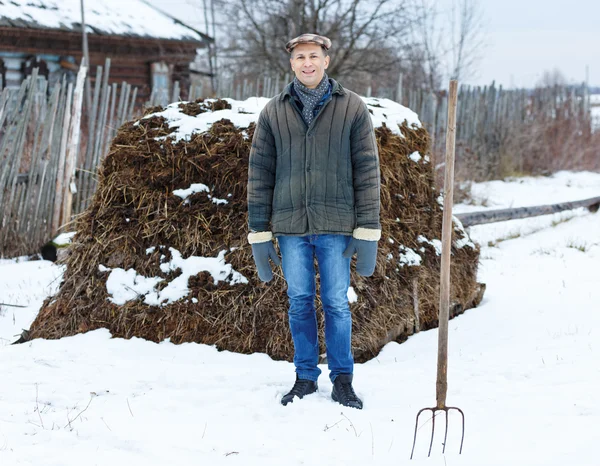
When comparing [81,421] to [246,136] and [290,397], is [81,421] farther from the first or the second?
[246,136]

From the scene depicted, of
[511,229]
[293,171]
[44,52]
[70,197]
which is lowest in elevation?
[511,229]

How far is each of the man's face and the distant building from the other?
11576 millimetres

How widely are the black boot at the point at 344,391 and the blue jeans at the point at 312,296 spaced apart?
0.03 metres

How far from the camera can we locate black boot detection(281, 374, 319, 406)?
3.33 metres

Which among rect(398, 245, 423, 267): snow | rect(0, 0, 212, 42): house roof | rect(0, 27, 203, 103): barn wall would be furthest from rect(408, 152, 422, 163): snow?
rect(0, 27, 203, 103): barn wall

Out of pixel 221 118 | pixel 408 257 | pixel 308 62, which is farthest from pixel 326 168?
pixel 408 257

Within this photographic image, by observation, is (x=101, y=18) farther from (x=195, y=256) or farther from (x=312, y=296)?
(x=312, y=296)

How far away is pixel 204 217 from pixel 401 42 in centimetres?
1434

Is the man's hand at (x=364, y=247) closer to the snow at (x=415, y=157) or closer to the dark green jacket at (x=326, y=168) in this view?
the dark green jacket at (x=326, y=168)

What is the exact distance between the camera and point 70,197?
7797 mm

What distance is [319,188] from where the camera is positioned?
318 cm

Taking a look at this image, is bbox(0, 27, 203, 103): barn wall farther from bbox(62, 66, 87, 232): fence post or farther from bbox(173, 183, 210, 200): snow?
bbox(173, 183, 210, 200): snow

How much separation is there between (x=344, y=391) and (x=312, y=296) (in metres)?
0.48

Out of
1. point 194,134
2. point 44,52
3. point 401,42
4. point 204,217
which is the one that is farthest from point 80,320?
point 401,42
